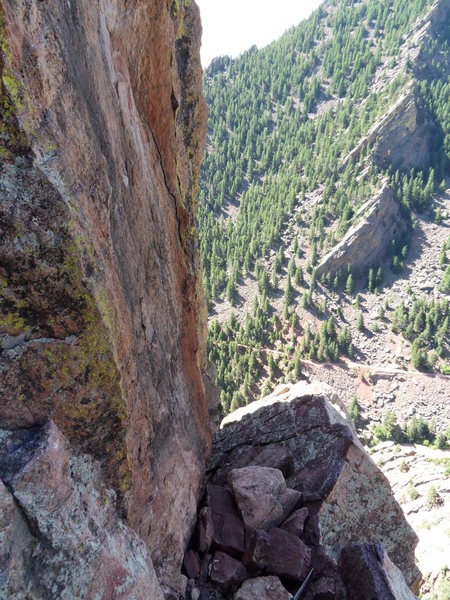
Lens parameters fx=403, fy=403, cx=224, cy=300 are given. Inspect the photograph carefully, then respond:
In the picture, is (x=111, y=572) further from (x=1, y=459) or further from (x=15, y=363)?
(x=15, y=363)

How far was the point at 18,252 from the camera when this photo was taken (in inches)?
240

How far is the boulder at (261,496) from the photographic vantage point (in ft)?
41.8

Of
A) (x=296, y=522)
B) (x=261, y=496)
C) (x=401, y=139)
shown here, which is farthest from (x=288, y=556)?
(x=401, y=139)

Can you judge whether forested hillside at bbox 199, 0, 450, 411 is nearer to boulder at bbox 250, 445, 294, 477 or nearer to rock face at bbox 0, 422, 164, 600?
boulder at bbox 250, 445, 294, 477

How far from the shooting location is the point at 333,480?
14.0 meters

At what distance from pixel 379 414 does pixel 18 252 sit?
98.6 metres

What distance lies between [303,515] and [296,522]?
1.11ft

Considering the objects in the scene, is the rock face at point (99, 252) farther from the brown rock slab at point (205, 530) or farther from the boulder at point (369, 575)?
the boulder at point (369, 575)

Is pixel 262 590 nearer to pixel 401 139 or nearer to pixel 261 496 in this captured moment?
pixel 261 496

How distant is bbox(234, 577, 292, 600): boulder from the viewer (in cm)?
1045

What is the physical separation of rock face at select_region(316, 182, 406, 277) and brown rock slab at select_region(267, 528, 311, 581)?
128 meters

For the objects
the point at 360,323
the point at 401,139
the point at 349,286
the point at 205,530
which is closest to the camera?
the point at 205,530

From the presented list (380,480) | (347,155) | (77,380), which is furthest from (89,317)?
(347,155)

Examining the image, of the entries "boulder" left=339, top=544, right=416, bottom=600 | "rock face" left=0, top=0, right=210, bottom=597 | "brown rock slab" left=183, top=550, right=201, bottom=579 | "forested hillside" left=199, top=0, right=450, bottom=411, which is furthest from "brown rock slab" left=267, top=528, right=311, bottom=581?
"forested hillside" left=199, top=0, right=450, bottom=411
